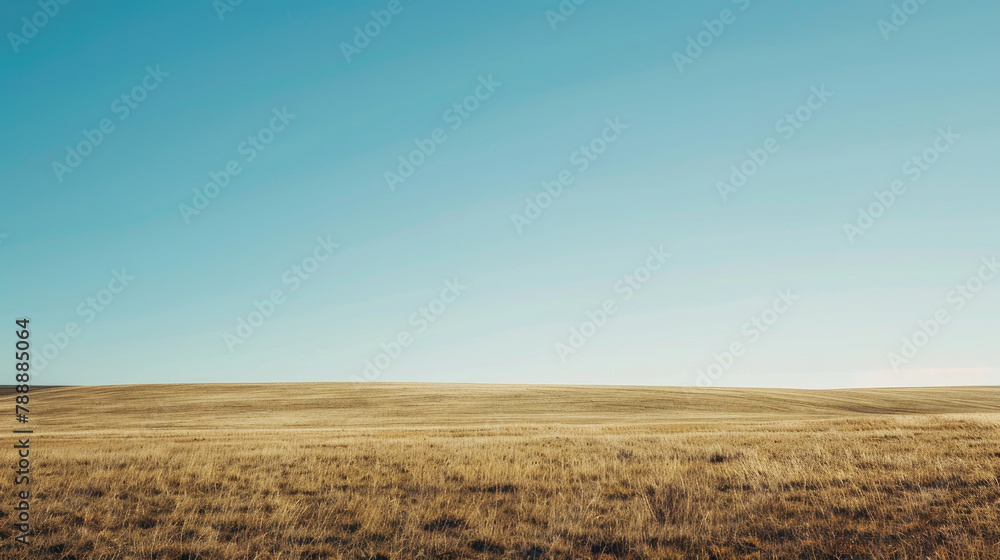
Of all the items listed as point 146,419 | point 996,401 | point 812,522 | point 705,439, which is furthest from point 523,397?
point 996,401

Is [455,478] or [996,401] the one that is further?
[996,401]

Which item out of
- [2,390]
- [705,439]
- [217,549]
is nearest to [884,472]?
[705,439]

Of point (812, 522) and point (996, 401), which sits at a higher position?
point (812, 522)

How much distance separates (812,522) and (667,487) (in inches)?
112

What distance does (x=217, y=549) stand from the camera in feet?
27.8

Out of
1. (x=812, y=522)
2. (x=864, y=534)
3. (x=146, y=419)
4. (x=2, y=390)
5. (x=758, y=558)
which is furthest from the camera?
(x=2, y=390)

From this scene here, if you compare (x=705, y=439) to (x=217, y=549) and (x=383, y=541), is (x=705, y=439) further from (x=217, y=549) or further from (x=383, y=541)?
(x=217, y=549)

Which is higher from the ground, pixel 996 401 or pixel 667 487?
pixel 667 487

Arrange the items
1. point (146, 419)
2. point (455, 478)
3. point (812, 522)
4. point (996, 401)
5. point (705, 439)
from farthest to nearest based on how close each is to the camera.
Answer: point (996, 401)
point (146, 419)
point (705, 439)
point (455, 478)
point (812, 522)

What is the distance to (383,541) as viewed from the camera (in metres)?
8.79

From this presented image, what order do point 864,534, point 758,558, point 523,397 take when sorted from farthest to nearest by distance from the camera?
point 523,397 < point 864,534 < point 758,558

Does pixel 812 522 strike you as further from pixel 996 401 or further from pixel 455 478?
pixel 996 401

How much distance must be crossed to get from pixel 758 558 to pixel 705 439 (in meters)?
12.4

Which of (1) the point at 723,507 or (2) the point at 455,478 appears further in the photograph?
(2) the point at 455,478
